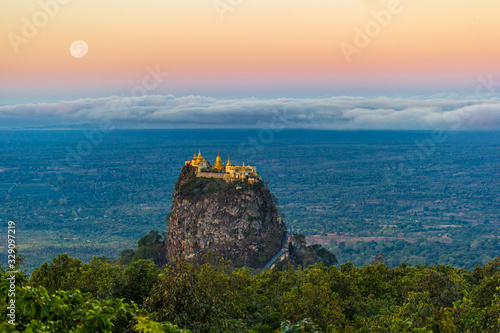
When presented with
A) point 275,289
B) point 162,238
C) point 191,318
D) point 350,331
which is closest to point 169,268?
point 191,318

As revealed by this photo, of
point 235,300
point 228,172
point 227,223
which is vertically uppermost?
point 228,172

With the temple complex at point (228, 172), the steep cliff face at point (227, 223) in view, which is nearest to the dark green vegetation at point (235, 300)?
the steep cliff face at point (227, 223)

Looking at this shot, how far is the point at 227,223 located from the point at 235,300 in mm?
57279

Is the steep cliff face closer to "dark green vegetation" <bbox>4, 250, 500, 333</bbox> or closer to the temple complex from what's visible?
the temple complex

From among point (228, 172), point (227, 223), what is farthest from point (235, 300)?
point (228, 172)

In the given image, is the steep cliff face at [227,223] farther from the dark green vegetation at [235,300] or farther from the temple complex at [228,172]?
the dark green vegetation at [235,300]

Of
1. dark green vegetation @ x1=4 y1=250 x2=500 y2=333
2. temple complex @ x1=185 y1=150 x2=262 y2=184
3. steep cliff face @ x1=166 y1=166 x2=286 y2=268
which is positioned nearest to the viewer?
dark green vegetation @ x1=4 y1=250 x2=500 y2=333

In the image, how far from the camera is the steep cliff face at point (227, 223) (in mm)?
84312

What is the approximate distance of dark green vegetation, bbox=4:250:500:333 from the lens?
1244cm

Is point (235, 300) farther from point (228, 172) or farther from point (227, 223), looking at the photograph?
point (228, 172)

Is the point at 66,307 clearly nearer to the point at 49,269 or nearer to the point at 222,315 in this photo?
the point at 222,315

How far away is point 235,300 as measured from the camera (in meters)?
29.4

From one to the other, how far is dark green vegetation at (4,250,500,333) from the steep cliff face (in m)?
36.8

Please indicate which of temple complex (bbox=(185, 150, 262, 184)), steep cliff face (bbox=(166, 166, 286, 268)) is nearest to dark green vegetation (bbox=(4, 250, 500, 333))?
steep cliff face (bbox=(166, 166, 286, 268))
